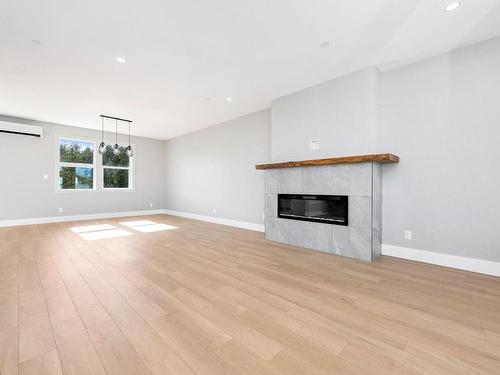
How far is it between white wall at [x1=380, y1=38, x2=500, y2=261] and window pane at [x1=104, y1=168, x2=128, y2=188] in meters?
7.14

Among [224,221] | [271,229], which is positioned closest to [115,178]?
[224,221]

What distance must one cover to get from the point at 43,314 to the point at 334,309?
220cm

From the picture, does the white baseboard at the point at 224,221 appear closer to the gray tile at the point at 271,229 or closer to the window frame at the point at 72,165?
the gray tile at the point at 271,229

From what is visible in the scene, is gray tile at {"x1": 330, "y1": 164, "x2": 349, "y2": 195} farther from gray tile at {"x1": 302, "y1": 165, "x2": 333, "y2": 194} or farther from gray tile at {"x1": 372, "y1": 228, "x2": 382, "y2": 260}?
gray tile at {"x1": 372, "y1": 228, "x2": 382, "y2": 260}

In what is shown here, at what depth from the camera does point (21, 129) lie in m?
5.34

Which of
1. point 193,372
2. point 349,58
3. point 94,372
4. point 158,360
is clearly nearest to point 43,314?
point 94,372

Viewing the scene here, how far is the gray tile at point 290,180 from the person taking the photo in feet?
12.3

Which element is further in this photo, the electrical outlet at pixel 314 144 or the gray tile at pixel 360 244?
the electrical outlet at pixel 314 144

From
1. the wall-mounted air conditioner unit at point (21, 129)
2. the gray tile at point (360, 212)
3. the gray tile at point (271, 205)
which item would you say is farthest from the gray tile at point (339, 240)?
the wall-mounted air conditioner unit at point (21, 129)

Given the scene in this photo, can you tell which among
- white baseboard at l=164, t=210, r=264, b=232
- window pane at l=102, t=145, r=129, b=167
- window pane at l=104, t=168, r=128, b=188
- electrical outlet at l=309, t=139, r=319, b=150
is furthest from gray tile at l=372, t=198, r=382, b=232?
window pane at l=104, t=168, r=128, b=188

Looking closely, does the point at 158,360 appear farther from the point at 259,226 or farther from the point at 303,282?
the point at 259,226

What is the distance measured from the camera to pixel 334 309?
5.90 ft

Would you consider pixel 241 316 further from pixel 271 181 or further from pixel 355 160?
pixel 271 181

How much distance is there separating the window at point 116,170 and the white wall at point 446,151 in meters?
7.07
